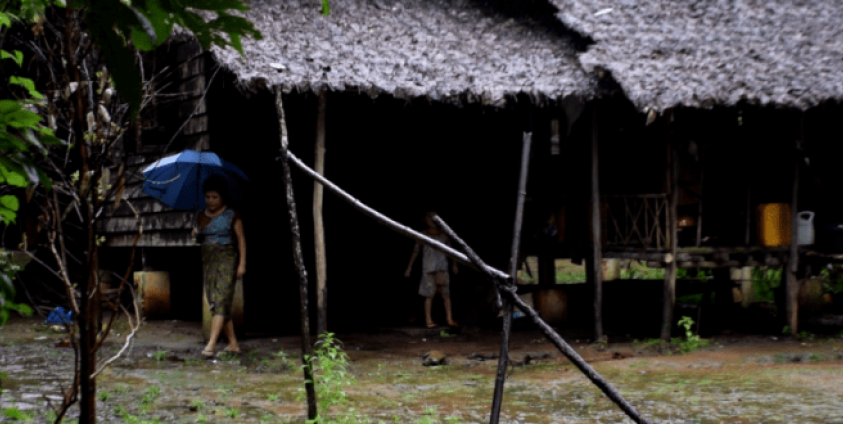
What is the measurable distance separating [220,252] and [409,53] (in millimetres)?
3012

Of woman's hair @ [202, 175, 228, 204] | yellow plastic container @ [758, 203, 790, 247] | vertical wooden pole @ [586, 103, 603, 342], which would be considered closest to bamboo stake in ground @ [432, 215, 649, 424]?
woman's hair @ [202, 175, 228, 204]

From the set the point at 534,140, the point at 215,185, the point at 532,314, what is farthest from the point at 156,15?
the point at 534,140

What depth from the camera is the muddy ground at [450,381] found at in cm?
574

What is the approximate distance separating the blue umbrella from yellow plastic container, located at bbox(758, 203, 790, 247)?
A: 19.6 ft

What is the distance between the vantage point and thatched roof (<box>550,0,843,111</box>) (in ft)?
28.1

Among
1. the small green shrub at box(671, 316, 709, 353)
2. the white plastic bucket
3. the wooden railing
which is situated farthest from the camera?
the white plastic bucket

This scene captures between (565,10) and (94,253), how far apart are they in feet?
26.5

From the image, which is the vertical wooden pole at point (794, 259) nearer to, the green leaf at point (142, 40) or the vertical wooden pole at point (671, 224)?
the vertical wooden pole at point (671, 224)

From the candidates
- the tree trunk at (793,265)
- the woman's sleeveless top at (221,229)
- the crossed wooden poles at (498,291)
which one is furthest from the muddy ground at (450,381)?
the crossed wooden poles at (498,291)

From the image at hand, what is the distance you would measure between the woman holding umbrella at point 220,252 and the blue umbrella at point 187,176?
2.01 feet

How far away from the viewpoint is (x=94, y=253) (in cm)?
313

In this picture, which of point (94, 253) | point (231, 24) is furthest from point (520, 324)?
point (231, 24)

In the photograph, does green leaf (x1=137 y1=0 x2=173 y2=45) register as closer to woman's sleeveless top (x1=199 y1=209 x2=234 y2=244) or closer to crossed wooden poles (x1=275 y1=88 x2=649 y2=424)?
crossed wooden poles (x1=275 y1=88 x2=649 y2=424)

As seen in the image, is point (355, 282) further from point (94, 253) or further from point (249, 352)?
point (94, 253)
